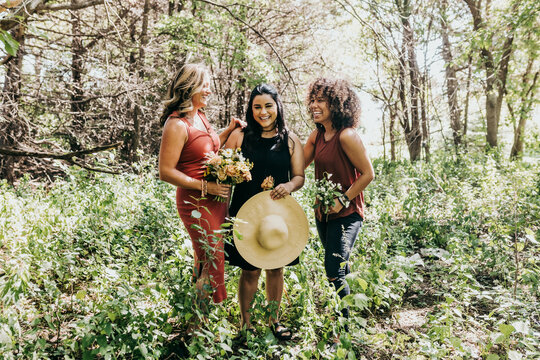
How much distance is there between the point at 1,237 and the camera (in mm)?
4125

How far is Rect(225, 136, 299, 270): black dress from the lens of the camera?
9.48 feet

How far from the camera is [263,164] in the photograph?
2895mm

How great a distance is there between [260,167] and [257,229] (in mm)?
468

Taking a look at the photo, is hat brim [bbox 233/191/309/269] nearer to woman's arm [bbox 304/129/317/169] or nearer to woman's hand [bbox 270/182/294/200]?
woman's hand [bbox 270/182/294/200]

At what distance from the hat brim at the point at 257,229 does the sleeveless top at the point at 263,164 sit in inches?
5.1

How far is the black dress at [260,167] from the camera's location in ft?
9.48

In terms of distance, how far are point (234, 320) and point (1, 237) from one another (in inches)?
112

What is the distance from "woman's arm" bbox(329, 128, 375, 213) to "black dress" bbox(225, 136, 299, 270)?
45 centimetres

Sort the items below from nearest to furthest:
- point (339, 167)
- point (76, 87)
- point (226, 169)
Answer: point (226, 169), point (339, 167), point (76, 87)

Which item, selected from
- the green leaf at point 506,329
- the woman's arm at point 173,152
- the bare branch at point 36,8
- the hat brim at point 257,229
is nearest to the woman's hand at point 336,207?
the hat brim at point 257,229

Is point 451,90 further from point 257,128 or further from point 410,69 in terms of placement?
point 257,128

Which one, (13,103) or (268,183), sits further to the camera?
(13,103)

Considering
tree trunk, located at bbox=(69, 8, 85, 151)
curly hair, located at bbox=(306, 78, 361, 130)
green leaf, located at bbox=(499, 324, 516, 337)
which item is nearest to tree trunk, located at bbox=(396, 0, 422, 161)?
curly hair, located at bbox=(306, 78, 361, 130)

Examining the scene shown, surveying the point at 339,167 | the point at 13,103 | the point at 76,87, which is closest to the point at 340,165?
the point at 339,167
